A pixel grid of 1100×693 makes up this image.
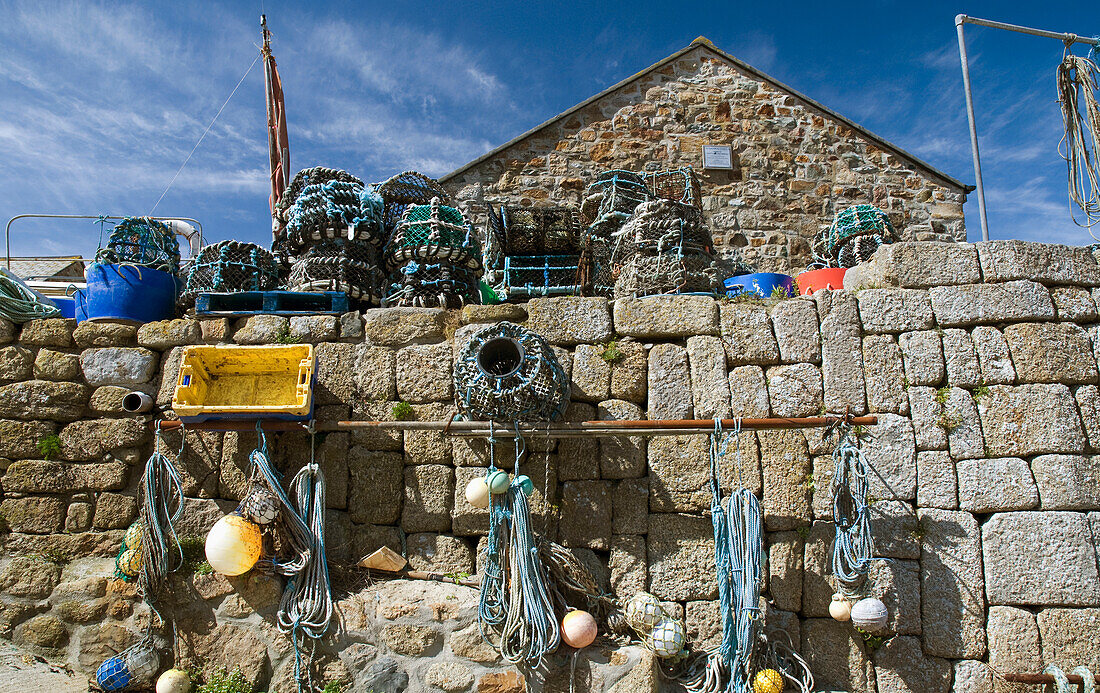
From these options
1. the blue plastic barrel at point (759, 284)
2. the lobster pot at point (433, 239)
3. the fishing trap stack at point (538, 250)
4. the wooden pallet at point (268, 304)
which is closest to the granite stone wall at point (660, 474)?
the wooden pallet at point (268, 304)

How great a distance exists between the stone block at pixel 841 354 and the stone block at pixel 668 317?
0.67m

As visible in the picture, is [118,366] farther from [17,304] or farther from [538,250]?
[538,250]

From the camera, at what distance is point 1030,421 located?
3.88 m

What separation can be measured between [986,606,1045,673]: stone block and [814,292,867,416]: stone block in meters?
1.30

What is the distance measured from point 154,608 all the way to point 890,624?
419 cm

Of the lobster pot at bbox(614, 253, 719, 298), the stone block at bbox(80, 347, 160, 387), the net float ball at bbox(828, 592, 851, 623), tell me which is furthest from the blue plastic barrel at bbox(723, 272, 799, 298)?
the stone block at bbox(80, 347, 160, 387)

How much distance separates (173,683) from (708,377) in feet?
11.5

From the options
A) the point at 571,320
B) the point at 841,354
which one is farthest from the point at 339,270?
the point at 841,354

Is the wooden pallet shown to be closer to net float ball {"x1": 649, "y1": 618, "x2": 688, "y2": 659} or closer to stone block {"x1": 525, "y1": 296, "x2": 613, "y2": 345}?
stone block {"x1": 525, "y1": 296, "x2": 613, "y2": 345}

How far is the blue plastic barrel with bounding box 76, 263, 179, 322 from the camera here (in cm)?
474

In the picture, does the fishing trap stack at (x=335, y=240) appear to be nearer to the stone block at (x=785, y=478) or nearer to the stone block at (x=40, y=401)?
the stone block at (x=40, y=401)

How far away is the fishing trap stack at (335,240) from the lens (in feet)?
16.5

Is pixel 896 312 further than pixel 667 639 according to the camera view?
Yes

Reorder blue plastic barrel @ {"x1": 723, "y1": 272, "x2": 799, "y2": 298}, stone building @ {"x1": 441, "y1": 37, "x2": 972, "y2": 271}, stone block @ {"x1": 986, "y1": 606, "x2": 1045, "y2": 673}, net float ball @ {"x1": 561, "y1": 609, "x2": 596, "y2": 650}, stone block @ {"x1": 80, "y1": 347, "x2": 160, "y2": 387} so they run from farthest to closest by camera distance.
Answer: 1. stone building @ {"x1": 441, "y1": 37, "x2": 972, "y2": 271}
2. blue plastic barrel @ {"x1": 723, "y1": 272, "x2": 799, "y2": 298}
3. stone block @ {"x1": 80, "y1": 347, "x2": 160, "y2": 387}
4. stone block @ {"x1": 986, "y1": 606, "x2": 1045, "y2": 673}
5. net float ball @ {"x1": 561, "y1": 609, "x2": 596, "y2": 650}
